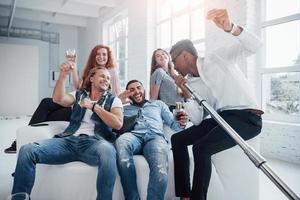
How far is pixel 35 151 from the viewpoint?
1.74 metres

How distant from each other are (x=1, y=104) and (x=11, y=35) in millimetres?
2246

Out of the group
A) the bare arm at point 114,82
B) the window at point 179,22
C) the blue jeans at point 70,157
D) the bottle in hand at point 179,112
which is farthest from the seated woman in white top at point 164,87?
the window at point 179,22

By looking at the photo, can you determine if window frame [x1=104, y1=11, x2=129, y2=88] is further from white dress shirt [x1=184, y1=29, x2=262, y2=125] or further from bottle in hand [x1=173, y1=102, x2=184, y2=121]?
white dress shirt [x1=184, y1=29, x2=262, y2=125]

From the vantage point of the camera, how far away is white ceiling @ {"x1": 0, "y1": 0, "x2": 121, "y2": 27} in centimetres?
745

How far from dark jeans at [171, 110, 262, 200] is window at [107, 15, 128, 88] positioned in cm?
607

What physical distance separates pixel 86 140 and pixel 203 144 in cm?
Answer: 77

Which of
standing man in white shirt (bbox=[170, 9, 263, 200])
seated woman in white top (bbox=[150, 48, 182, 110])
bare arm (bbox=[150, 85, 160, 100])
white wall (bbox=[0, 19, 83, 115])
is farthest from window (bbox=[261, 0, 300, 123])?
white wall (bbox=[0, 19, 83, 115])

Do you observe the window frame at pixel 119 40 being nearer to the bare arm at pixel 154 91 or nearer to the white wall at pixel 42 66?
the white wall at pixel 42 66

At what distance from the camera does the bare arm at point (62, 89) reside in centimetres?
204

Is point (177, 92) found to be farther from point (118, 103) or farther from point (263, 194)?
point (263, 194)

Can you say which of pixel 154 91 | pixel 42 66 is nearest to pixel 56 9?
pixel 42 66

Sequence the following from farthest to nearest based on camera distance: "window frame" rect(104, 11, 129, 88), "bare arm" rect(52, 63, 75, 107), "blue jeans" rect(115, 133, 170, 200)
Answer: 1. "window frame" rect(104, 11, 129, 88)
2. "bare arm" rect(52, 63, 75, 107)
3. "blue jeans" rect(115, 133, 170, 200)

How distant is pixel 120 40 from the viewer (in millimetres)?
8125

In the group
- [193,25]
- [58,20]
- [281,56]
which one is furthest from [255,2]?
[58,20]
